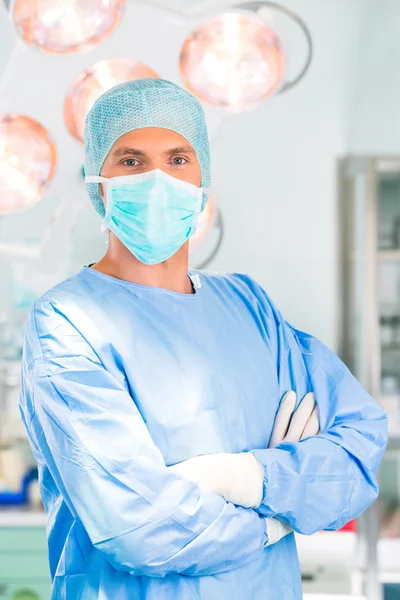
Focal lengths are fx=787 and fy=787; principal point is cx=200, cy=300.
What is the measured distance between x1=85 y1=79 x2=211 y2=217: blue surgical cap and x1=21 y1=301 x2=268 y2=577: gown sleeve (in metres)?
0.42

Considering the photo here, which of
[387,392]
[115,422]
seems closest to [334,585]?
[387,392]

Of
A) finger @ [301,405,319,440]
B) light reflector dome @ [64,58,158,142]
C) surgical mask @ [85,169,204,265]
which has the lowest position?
finger @ [301,405,319,440]

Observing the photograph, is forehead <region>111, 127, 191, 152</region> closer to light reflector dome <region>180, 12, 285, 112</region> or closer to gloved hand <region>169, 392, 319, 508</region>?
gloved hand <region>169, 392, 319, 508</region>

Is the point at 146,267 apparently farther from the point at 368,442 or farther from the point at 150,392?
the point at 368,442

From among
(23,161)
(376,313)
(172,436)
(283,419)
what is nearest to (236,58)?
(23,161)

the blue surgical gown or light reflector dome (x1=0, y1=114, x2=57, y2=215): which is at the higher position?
light reflector dome (x1=0, y1=114, x2=57, y2=215)

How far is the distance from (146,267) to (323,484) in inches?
20.5

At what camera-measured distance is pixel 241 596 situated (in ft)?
4.56

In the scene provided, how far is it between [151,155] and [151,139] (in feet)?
0.10

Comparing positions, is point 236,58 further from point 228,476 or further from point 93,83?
point 228,476

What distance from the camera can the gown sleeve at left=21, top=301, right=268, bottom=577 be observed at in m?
1.24

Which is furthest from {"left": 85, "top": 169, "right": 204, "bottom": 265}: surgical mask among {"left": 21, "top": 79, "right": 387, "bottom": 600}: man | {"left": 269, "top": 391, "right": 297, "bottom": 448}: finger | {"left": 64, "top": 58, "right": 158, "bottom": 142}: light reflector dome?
{"left": 64, "top": 58, "right": 158, "bottom": 142}: light reflector dome

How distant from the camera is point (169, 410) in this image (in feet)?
4.52

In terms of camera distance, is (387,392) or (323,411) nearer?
(323,411)
